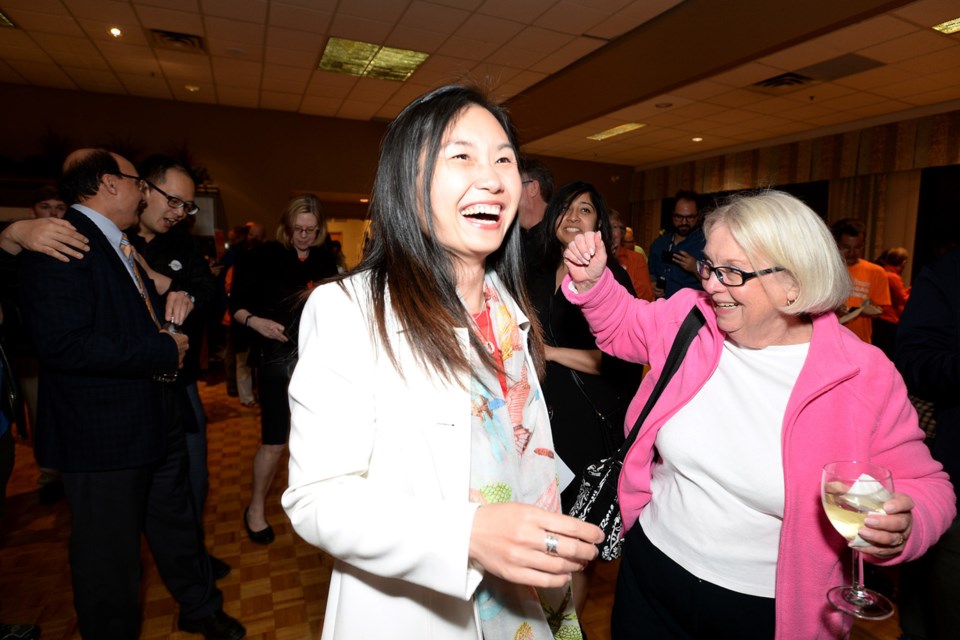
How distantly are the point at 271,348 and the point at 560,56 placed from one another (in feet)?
17.2

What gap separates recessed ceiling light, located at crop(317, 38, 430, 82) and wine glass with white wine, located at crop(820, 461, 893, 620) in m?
6.35

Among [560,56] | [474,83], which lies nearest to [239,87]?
[560,56]

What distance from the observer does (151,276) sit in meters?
2.33

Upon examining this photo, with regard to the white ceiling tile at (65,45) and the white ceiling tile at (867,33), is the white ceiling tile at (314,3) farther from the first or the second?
the white ceiling tile at (867,33)

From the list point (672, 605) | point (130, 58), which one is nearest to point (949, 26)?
point (672, 605)

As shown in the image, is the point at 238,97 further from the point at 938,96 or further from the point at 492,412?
the point at 938,96

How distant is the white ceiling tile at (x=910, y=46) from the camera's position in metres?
5.05

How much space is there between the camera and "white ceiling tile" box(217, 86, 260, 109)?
314 inches

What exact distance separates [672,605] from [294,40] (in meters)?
6.59

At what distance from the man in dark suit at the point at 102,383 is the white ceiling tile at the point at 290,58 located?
17.1ft

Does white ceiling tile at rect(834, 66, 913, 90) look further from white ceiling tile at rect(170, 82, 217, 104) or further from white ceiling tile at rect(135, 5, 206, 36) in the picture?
white ceiling tile at rect(170, 82, 217, 104)

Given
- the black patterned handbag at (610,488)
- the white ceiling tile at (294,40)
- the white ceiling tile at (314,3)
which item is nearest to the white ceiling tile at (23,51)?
the white ceiling tile at (294,40)

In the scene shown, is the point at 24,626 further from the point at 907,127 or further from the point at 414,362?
the point at 907,127

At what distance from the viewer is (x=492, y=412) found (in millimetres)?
997
